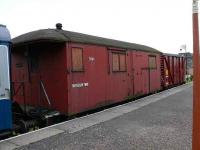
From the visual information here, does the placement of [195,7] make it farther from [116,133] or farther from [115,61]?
[115,61]

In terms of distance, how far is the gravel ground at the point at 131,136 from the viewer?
729cm

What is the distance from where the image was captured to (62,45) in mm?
10758

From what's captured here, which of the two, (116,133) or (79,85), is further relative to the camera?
(79,85)

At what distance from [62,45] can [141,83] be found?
25.6 feet

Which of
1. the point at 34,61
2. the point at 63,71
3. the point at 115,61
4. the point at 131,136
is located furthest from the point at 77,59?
the point at 131,136

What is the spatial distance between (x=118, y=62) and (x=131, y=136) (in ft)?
21.9

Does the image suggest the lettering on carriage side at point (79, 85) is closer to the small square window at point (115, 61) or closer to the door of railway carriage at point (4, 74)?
the small square window at point (115, 61)

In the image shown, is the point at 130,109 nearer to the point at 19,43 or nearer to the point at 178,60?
the point at 19,43

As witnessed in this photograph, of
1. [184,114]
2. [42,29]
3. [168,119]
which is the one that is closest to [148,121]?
[168,119]

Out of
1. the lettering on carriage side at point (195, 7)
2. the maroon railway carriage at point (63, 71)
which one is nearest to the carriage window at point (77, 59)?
the maroon railway carriage at point (63, 71)

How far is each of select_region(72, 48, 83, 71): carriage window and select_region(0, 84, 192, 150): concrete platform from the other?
1.77 meters

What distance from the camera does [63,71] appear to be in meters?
10.8

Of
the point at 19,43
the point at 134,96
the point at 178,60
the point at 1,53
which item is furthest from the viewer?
the point at 178,60

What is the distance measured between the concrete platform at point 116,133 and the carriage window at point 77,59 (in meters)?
1.77
